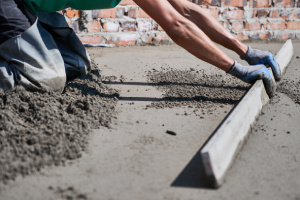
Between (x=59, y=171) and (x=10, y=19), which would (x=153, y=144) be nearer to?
(x=59, y=171)

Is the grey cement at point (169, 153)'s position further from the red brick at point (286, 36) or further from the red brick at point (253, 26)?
the red brick at point (286, 36)

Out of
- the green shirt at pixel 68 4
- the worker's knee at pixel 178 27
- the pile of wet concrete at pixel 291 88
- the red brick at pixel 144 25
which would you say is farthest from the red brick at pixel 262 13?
the green shirt at pixel 68 4

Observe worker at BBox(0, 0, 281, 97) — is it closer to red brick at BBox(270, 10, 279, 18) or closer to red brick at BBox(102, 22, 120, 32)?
red brick at BBox(102, 22, 120, 32)

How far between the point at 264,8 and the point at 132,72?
2.32m

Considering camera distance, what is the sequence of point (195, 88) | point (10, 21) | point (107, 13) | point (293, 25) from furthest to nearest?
point (293, 25), point (107, 13), point (195, 88), point (10, 21)

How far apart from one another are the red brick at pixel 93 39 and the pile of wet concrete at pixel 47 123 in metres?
1.46

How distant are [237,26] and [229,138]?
3085 mm

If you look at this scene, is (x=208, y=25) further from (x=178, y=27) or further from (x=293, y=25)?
(x=293, y=25)

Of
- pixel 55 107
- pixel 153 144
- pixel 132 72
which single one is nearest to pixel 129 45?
pixel 132 72

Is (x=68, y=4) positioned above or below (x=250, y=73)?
above

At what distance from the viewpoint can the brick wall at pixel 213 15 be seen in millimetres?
3705

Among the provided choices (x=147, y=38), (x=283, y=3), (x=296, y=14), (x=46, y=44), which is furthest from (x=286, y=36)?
(x=46, y=44)

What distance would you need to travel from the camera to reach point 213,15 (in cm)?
415

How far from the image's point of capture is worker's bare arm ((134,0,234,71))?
209cm
